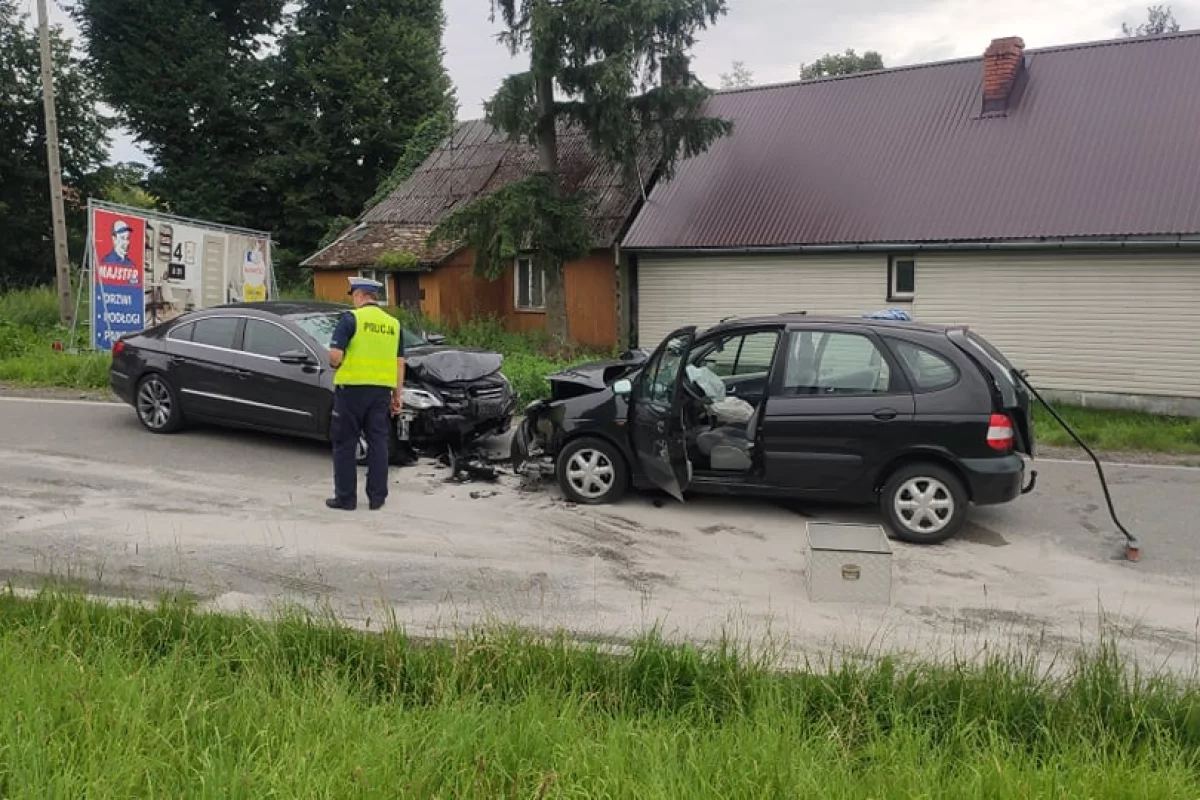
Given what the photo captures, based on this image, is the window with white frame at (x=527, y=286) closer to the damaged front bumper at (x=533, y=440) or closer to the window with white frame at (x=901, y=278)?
the window with white frame at (x=901, y=278)

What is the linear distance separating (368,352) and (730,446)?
304cm

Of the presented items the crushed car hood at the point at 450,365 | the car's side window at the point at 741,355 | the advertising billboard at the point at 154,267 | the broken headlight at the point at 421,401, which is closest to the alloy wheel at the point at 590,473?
the car's side window at the point at 741,355

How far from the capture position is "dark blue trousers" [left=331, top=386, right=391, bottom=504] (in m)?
7.44

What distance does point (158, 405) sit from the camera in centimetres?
1033

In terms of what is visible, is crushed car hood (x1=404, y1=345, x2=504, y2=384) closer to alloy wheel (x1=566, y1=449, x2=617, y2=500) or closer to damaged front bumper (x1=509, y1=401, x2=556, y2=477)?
damaged front bumper (x1=509, y1=401, x2=556, y2=477)

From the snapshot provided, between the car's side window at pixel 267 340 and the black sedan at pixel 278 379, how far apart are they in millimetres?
11

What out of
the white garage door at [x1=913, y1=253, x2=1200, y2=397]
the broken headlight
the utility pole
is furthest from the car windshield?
the white garage door at [x1=913, y1=253, x2=1200, y2=397]

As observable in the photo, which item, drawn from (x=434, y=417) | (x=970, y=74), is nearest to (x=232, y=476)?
(x=434, y=417)

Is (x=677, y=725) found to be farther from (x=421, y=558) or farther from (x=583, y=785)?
(x=421, y=558)

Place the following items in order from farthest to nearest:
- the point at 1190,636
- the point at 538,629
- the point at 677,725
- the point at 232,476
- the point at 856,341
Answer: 1. the point at 232,476
2. the point at 856,341
3. the point at 1190,636
4. the point at 538,629
5. the point at 677,725

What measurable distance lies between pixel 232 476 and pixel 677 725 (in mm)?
6213

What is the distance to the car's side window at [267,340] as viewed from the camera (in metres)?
9.52

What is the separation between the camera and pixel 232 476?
8.63 meters

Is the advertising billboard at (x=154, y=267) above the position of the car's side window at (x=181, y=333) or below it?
above
